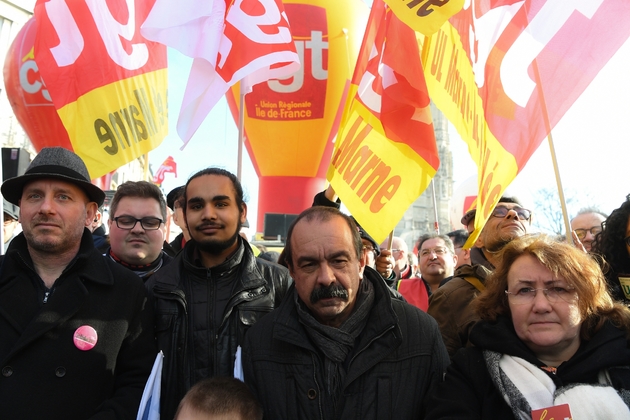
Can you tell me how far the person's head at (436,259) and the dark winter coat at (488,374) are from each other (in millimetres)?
2979

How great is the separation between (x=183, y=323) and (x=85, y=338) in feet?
1.50

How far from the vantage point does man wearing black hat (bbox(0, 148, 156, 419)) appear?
229 centimetres

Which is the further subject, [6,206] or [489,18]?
[6,206]

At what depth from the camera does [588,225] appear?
4.73m

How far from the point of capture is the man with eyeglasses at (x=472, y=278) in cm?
284

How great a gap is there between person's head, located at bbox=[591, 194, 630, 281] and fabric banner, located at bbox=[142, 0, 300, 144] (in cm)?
277

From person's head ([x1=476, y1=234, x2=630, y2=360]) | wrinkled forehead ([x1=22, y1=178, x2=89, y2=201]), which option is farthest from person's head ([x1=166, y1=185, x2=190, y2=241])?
person's head ([x1=476, y1=234, x2=630, y2=360])

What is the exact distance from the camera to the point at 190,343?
2668 millimetres

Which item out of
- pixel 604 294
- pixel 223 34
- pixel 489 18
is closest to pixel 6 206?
pixel 223 34

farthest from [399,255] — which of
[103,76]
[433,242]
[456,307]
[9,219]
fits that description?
[9,219]

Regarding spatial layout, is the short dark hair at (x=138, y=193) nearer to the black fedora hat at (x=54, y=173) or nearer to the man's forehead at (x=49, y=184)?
the black fedora hat at (x=54, y=173)

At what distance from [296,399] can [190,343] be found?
696 millimetres

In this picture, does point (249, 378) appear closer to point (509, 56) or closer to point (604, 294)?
point (604, 294)

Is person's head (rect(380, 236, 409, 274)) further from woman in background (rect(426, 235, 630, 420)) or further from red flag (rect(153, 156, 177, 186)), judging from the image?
red flag (rect(153, 156, 177, 186))
